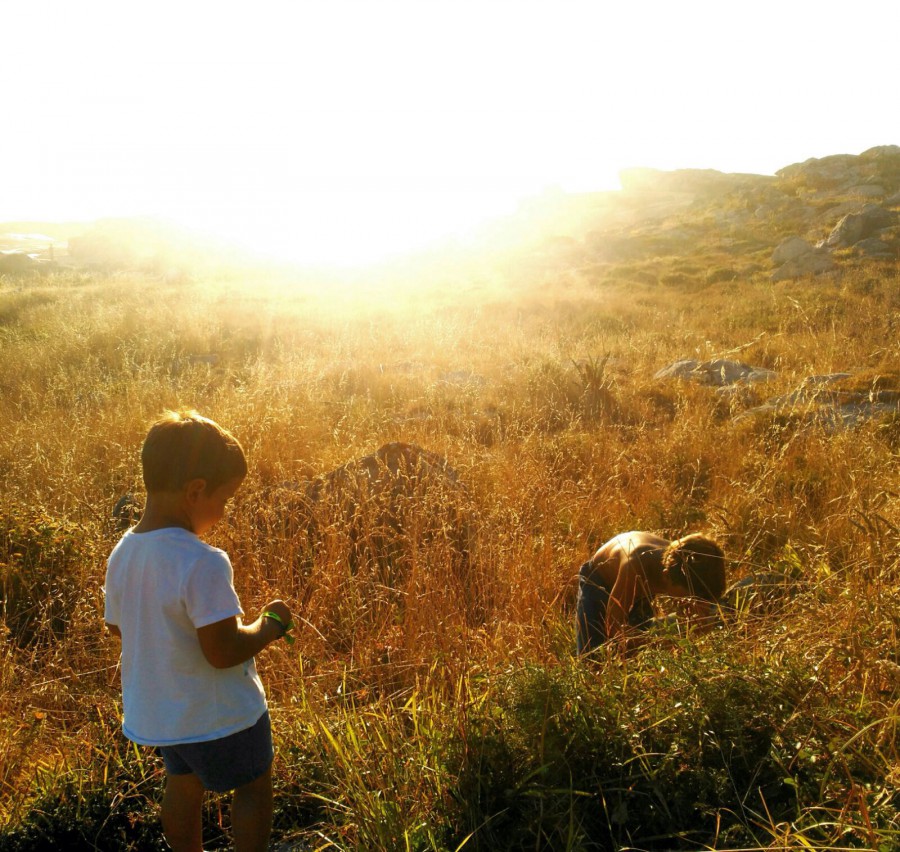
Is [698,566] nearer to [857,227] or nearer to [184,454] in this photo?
[184,454]

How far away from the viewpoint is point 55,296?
1625 cm

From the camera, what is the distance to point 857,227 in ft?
62.7

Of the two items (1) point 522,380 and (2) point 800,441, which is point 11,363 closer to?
(1) point 522,380

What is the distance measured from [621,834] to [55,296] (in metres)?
17.6

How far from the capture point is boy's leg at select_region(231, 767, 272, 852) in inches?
73.3

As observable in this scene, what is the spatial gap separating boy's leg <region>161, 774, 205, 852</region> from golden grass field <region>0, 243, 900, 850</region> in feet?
0.91

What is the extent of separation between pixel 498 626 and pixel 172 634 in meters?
1.43

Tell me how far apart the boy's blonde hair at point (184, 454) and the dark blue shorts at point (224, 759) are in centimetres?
63

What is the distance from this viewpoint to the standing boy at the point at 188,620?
1674 mm

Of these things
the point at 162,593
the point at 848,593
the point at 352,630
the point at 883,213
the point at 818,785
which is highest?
the point at 883,213

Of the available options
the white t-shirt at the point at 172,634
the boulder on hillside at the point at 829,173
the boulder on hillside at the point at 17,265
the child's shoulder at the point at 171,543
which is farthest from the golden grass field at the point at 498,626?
the boulder on hillside at the point at 829,173

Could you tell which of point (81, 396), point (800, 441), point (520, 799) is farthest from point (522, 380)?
point (520, 799)

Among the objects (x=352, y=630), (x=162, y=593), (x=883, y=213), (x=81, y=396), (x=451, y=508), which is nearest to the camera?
(x=162, y=593)

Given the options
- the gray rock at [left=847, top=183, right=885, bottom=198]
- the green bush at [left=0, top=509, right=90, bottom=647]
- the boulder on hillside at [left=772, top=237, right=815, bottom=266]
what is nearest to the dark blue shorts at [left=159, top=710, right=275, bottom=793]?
the green bush at [left=0, top=509, right=90, bottom=647]
